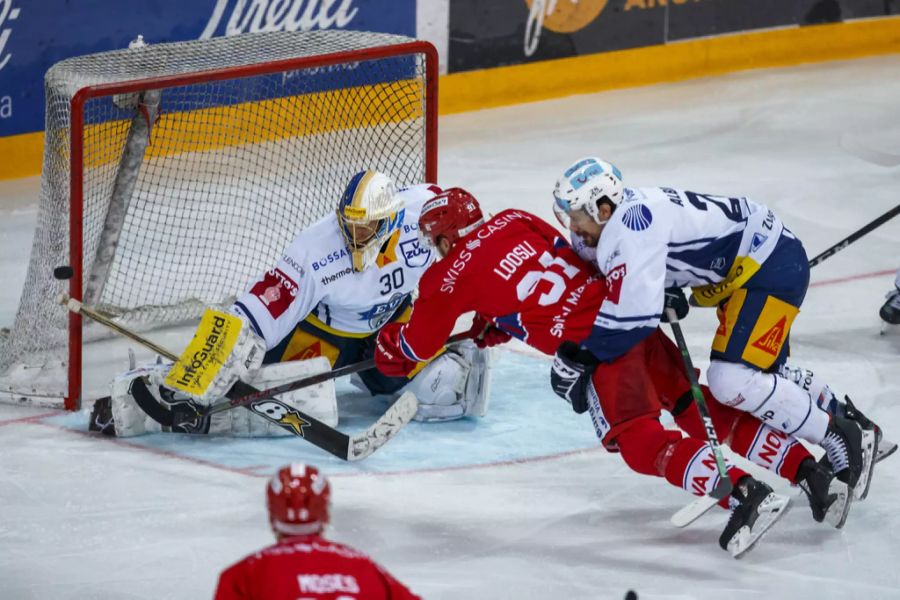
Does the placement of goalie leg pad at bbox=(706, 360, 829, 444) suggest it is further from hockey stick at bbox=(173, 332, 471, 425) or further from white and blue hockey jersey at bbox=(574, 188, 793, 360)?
hockey stick at bbox=(173, 332, 471, 425)

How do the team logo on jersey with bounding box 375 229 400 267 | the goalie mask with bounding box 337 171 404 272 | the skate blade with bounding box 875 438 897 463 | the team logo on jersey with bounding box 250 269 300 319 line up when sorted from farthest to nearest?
the team logo on jersey with bounding box 375 229 400 267
the team logo on jersey with bounding box 250 269 300 319
the goalie mask with bounding box 337 171 404 272
the skate blade with bounding box 875 438 897 463

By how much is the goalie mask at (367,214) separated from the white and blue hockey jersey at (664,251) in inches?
26.7

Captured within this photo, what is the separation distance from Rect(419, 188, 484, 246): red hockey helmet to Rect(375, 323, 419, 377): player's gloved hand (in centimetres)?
31

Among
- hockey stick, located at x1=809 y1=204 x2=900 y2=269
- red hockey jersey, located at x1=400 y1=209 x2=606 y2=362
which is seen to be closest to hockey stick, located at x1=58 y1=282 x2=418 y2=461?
red hockey jersey, located at x1=400 y1=209 x2=606 y2=362

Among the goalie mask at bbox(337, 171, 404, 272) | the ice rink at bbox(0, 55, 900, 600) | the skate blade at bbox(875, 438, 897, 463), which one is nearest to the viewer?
the ice rink at bbox(0, 55, 900, 600)

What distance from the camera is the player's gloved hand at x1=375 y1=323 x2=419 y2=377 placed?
4.61 meters

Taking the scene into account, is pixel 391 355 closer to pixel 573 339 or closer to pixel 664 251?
pixel 573 339

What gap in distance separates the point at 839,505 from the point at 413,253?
1.52 metres

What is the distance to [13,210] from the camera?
24.4ft

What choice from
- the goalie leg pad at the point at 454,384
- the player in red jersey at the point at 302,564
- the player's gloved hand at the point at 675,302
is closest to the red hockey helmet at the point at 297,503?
the player in red jersey at the point at 302,564

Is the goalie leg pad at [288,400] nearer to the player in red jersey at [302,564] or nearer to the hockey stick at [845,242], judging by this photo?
the hockey stick at [845,242]

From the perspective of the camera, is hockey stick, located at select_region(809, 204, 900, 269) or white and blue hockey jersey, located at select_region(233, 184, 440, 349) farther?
hockey stick, located at select_region(809, 204, 900, 269)

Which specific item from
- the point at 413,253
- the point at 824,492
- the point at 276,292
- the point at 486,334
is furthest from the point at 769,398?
the point at 276,292

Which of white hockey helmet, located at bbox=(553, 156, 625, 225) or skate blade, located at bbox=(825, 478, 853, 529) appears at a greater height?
white hockey helmet, located at bbox=(553, 156, 625, 225)
